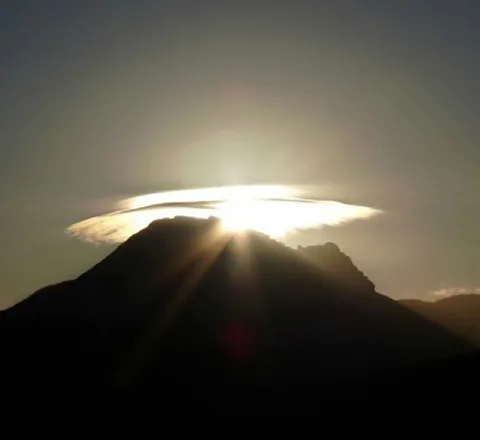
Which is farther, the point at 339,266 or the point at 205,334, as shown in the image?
the point at 339,266

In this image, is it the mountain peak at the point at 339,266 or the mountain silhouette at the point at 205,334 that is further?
the mountain peak at the point at 339,266

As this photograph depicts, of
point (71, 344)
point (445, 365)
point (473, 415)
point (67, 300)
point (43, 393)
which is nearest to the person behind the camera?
point (473, 415)

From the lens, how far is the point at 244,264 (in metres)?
144

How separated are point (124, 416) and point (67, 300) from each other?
5056 cm

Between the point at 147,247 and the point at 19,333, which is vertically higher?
the point at 147,247

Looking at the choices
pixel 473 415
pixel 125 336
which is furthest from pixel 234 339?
pixel 473 415

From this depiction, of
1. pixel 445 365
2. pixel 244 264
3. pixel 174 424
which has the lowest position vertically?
pixel 174 424

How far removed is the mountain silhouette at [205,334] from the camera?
99.0 metres

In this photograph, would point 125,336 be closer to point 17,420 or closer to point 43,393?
point 43,393

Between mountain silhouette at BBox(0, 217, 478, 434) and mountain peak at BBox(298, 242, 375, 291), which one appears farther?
mountain peak at BBox(298, 242, 375, 291)

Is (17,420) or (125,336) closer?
(17,420)

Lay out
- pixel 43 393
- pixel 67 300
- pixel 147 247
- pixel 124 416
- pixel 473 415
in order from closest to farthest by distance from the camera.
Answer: pixel 473 415
pixel 124 416
pixel 43 393
pixel 67 300
pixel 147 247

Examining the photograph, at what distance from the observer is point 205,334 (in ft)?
393

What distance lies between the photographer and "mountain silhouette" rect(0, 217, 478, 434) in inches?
3898
